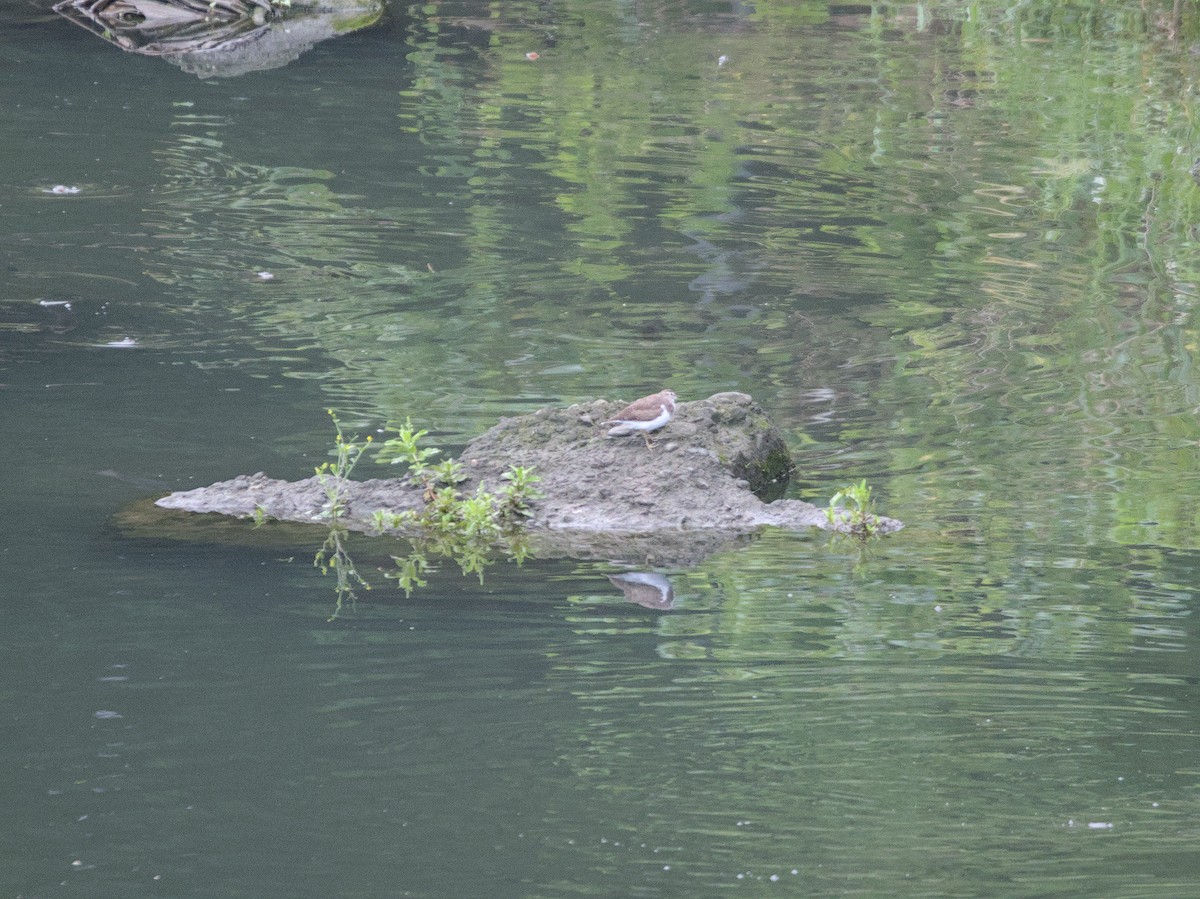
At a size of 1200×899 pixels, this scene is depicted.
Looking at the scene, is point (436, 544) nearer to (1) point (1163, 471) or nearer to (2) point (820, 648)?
(2) point (820, 648)

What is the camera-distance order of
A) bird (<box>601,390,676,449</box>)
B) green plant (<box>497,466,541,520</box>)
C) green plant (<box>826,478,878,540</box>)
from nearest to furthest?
1. green plant (<box>826,478,878,540</box>)
2. green plant (<box>497,466,541,520</box>)
3. bird (<box>601,390,676,449</box>)

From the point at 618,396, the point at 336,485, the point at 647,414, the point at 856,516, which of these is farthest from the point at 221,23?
the point at 856,516

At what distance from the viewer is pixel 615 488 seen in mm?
5926

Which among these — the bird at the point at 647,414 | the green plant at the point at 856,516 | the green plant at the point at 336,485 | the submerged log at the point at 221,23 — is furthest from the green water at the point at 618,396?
the bird at the point at 647,414

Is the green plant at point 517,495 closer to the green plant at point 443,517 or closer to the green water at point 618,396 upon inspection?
the green plant at point 443,517

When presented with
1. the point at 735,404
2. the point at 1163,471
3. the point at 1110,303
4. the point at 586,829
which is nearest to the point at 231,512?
the point at 735,404

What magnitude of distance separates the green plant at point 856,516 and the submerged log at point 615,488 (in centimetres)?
5

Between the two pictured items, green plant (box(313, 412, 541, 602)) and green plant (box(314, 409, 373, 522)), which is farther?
green plant (box(314, 409, 373, 522))

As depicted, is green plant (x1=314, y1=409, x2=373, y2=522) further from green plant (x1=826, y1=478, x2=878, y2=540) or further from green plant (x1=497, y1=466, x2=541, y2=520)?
green plant (x1=826, y1=478, x2=878, y2=540)

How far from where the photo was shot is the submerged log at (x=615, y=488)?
5.70m

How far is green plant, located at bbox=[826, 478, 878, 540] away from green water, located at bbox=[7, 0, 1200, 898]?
12 centimetres

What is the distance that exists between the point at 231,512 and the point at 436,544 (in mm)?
737

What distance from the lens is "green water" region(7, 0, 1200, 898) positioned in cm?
379

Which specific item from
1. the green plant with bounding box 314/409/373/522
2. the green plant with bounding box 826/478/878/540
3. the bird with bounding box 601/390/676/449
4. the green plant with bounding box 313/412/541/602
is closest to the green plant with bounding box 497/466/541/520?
the green plant with bounding box 313/412/541/602
